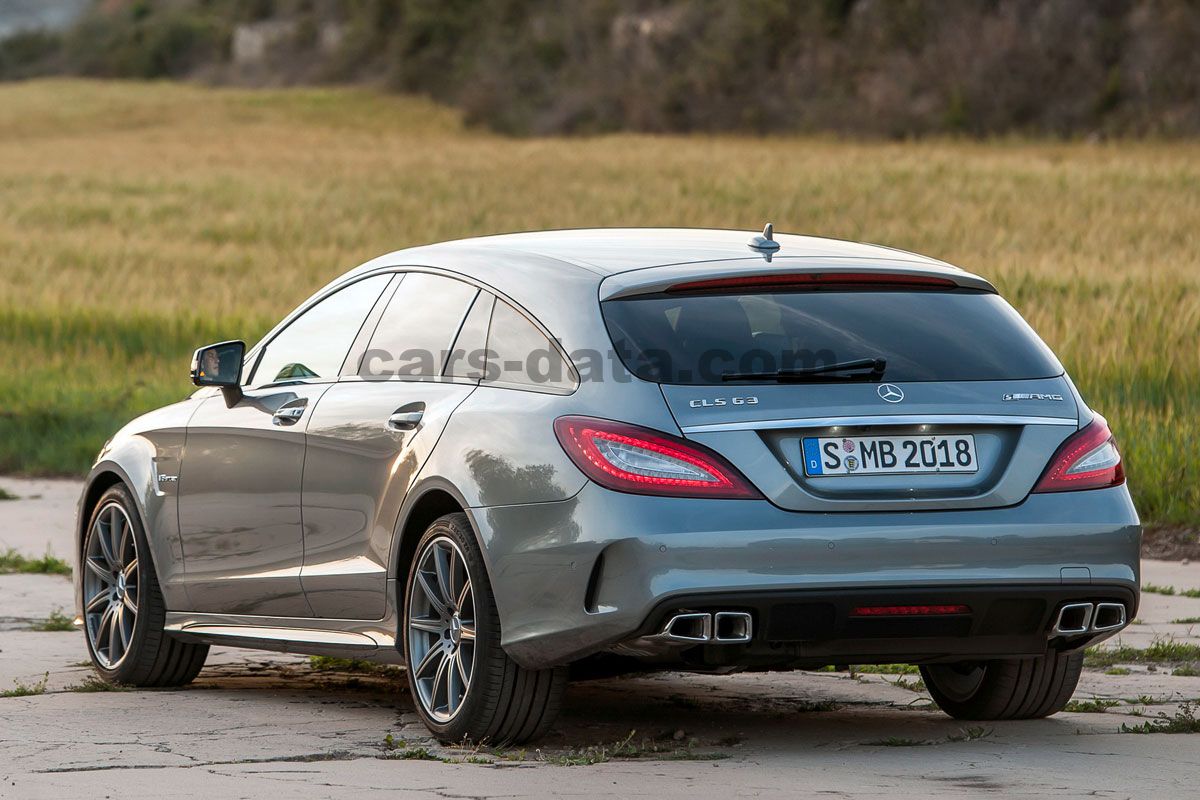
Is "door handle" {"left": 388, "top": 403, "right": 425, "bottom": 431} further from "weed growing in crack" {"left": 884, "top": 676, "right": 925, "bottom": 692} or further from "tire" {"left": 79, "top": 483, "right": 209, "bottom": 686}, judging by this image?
"weed growing in crack" {"left": 884, "top": 676, "right": 925, "bottom": 692}

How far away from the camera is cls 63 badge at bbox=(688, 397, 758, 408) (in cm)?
584

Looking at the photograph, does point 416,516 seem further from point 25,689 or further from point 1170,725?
point 1170,725

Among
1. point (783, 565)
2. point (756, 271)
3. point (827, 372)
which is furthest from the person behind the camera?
point (756, 271)

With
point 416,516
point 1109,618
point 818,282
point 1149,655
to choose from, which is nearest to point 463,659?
point 416,516

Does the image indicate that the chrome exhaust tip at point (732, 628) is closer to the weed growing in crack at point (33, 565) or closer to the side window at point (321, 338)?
the side window at point (321, 338)

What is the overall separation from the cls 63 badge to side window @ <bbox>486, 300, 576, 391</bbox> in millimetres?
406

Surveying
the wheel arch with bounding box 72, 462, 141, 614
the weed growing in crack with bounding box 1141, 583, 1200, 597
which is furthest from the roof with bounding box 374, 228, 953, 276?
the weed growing in crack with bounding box 1141, 583, 1200, 597

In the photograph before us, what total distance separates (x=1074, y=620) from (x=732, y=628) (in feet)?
3.47

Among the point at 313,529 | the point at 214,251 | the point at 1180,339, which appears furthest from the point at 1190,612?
the point at 214,251

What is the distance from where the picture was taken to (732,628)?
5.82 m

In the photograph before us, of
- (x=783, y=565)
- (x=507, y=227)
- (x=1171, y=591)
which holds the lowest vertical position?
(x=1171, y=591)

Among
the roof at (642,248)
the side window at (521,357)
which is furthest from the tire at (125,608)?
the side window at (521,357)

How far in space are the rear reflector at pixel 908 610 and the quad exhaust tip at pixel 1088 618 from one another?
1.17 feet

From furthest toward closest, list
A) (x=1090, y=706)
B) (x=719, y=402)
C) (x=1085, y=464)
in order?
(x=1090, y=706)
(x=1085, y=464)
(x=719, y=402)
